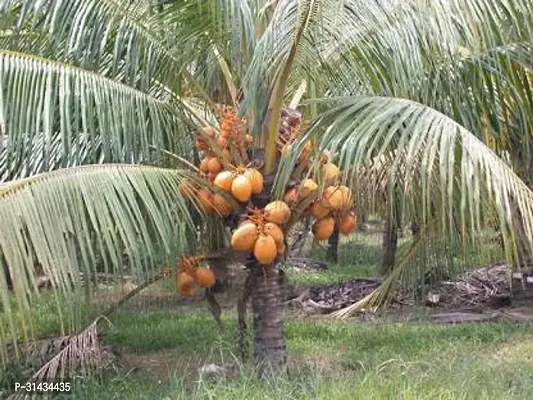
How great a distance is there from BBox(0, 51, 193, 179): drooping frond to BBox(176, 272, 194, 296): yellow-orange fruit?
0.67m

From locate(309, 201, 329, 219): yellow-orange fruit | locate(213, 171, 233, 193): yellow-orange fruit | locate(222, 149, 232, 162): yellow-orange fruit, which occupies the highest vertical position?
locate(222, 149, 232, 162): yellow-orange fruit

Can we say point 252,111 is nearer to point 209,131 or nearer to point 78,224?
point 209,131

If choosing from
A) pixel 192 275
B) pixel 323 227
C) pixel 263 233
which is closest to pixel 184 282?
pixel 192 275

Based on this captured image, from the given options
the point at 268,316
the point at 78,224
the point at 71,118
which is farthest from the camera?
the point at 268,316

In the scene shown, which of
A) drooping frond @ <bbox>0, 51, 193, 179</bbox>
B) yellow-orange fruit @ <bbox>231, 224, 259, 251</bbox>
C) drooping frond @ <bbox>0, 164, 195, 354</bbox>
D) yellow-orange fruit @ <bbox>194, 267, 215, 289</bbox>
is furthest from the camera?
yellow-orange fruit @ <bbox>194, 267, 215, 289</bbox>

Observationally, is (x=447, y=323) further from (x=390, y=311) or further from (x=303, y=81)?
(x=303, y=81)

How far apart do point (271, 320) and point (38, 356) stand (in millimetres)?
1663

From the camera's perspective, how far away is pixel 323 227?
4.54 metres

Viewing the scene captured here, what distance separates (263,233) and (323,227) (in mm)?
439

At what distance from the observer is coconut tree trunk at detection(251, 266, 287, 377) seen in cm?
466

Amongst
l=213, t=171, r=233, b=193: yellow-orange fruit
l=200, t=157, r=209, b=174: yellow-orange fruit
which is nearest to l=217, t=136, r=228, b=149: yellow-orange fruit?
l=200, t=157, r=209, b=174: yellow-orange fruit

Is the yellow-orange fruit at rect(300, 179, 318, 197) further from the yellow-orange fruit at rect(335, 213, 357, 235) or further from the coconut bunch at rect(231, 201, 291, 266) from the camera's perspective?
the yellow-orange fruit at rect(335, 213, 357, 235)

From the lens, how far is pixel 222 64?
4867 mm

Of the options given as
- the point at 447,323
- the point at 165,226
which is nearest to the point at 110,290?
the point at 165,226
